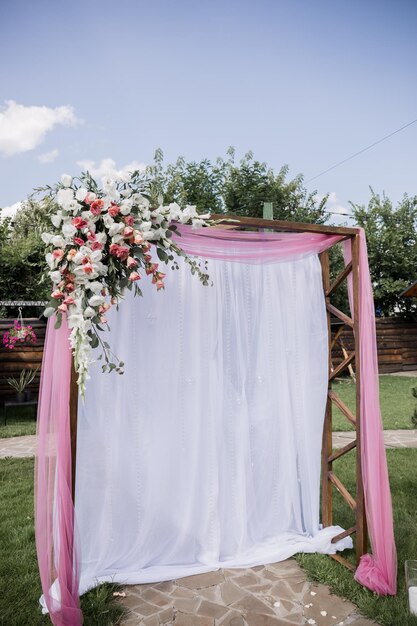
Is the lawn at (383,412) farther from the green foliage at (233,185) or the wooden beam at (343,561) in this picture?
the green foliage at (233,185)

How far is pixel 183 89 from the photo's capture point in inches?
317

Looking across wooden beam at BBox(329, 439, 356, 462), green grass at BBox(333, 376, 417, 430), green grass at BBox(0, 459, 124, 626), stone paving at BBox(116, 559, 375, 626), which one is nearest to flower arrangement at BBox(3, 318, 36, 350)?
green grass at BBox(0, 459, 124, 626)

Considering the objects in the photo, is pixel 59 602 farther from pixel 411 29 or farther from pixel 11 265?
pixel 11 265

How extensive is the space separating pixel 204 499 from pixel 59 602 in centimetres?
125

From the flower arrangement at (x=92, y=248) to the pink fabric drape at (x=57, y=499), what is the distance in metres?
0.20

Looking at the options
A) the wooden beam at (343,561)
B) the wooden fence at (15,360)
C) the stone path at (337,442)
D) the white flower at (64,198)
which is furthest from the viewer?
the wooden fence at (15,360)

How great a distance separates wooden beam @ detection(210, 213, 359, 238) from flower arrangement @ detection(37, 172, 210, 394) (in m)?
0.70

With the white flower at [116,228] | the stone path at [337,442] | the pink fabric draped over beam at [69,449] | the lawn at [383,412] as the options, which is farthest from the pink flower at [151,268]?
the lawn at [383,412]

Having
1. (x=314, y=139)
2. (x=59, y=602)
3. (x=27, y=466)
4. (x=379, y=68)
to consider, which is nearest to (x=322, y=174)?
(x=314, y=139)

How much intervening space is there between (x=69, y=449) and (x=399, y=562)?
8.75 ft

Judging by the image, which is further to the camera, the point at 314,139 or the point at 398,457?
the point at 314,139

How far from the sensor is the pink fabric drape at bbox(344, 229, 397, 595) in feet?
10.4

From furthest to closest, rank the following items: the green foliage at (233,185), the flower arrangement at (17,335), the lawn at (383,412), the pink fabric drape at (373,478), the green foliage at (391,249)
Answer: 1. the green foliage at (391,249)
2. the green foliage at (233,185)
3. the flower arrangement at (17,335)
4. the lawn at (383,412)
5. the pink fabric drape at (373,478)

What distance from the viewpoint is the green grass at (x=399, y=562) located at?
2961 mm
